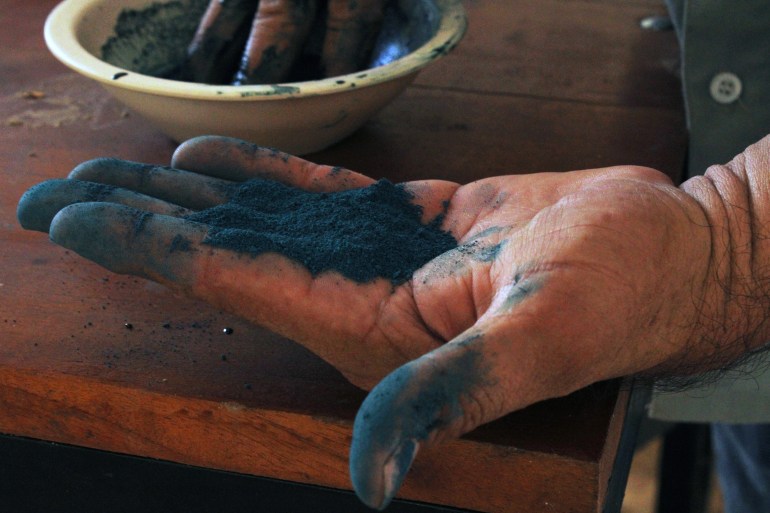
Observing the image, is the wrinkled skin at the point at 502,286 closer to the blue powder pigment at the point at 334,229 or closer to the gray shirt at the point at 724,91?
the blue powder pigment at the point at 334,229

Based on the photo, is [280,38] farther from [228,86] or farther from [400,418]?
[400,418]

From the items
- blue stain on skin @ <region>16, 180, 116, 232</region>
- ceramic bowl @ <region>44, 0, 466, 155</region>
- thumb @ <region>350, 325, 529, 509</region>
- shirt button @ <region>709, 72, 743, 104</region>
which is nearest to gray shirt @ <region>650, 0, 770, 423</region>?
shirt button @ <region>709, 72, 743, 104</region>

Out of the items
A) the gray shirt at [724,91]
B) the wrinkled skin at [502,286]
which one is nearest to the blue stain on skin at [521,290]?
the wrinkled skin at [502,286]

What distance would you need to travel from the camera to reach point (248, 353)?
1.88ft

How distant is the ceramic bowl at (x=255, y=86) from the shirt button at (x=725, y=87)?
0.88 ft

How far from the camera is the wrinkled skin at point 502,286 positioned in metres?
0.41

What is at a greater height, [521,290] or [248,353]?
[521,290]

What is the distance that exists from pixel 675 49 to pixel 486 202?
0.64 meters

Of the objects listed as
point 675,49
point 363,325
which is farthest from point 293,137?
point 675,49

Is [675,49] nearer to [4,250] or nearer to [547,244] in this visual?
[547,244]

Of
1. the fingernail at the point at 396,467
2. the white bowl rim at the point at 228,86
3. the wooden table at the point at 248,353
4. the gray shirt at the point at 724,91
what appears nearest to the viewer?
the fingernail at the point at 396,467

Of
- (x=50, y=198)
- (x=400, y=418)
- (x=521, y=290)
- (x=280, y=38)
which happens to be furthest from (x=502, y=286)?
(x=280, y=38)

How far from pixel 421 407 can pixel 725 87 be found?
2.03 feet

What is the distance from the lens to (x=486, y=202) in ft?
2.09
